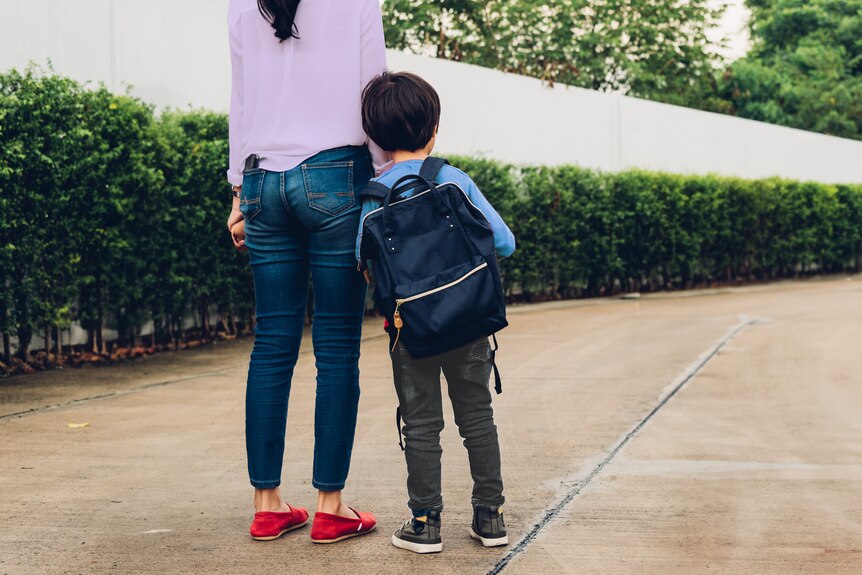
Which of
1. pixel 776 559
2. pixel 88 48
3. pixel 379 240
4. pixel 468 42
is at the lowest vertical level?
pixel 776 559

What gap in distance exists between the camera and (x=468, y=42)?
86.4 feet

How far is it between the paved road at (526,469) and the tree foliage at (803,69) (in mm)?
26815

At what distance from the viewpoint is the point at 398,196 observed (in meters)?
3.42

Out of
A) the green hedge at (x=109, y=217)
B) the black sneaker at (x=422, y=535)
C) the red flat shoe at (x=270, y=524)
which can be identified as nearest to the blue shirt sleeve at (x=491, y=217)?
the black sneaker at (x=422, y=535)

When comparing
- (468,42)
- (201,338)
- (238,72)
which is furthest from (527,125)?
(238,72)

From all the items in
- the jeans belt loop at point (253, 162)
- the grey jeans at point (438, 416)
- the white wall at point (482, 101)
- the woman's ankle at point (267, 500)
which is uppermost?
the white wall at point (482, 101)

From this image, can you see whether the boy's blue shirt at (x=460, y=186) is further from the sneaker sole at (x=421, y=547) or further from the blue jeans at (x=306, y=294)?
the sneaker sole at (x=421, y=547)

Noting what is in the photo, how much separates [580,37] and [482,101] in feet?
44.0

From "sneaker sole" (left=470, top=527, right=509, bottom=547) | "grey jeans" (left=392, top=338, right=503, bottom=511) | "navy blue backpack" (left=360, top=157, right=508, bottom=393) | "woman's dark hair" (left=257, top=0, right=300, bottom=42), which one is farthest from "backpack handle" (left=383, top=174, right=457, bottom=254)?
"sneaker sole" (left=470, top=527, right=509, bottom=547)

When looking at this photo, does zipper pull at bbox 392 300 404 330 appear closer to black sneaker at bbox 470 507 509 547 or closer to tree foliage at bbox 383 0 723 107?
black sneaker at bbox 470 507 509 547

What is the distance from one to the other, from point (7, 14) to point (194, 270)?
2.28 m

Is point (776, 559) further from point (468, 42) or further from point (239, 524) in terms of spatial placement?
point (468, 42)

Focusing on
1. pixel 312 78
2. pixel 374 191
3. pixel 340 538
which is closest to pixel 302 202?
pixel 374 191

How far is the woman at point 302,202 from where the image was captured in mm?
3473
